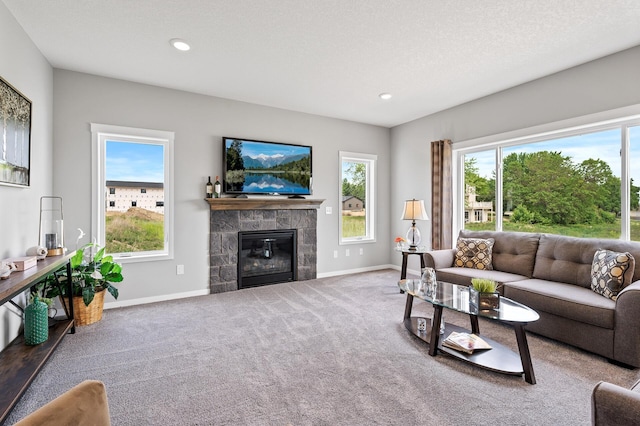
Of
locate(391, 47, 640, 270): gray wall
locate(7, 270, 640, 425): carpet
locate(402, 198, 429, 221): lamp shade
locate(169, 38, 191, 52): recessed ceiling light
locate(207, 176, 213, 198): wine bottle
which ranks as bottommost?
locate(7, 270, 640, 425): carpet

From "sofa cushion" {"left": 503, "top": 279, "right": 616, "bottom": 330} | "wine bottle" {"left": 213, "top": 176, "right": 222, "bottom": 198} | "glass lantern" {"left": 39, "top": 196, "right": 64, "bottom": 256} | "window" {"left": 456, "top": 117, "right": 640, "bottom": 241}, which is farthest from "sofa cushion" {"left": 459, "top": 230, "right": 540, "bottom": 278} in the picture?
"glass lantern" {"left": 39, "top": 196, "right": 64, "bottom": 256}

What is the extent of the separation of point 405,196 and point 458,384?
3.90 m

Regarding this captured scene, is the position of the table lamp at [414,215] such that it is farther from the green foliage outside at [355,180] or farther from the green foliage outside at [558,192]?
the green foliage outside at [355,180]

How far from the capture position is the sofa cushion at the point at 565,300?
2.42 meters

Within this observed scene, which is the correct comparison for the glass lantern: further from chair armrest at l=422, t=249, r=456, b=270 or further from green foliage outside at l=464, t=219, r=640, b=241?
green foliage outside at l=464, t=219, r=640, b=241

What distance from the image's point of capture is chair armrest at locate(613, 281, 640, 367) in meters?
2.24

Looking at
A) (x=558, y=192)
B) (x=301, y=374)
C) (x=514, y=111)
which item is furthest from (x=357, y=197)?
(x=301, y=374)

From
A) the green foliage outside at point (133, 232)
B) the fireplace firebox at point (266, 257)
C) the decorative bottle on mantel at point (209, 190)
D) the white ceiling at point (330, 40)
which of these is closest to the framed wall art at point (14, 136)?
the white ceiling at point (330, 40)

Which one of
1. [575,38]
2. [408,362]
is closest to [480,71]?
[575,38]

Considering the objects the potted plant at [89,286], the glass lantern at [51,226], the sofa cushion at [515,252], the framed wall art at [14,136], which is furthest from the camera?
the sofa cushion at [515,252]

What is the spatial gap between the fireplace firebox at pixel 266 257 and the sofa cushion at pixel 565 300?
2.99 metres

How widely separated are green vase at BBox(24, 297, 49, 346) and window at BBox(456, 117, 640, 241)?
5.05 m

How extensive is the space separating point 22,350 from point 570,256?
4.90 m

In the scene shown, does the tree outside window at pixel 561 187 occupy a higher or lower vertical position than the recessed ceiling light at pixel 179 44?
lower
